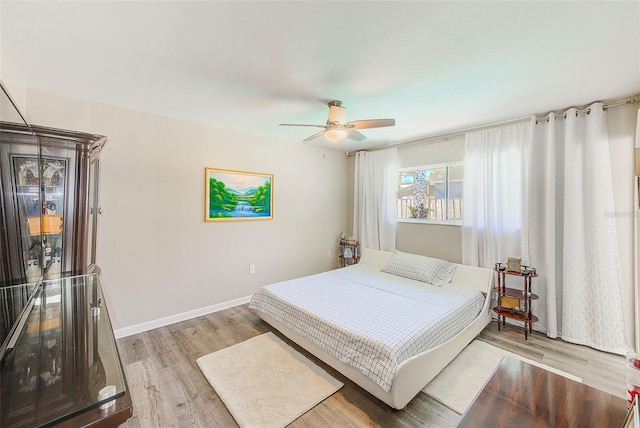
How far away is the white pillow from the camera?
328 centimetres

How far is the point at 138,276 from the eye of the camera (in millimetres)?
2908

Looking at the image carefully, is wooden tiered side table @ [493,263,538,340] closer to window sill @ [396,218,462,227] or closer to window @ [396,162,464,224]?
window sill @ [396,218,462,227]

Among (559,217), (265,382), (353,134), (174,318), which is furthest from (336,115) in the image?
(174,318)

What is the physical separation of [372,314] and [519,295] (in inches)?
72.8

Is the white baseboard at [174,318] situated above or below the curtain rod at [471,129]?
below

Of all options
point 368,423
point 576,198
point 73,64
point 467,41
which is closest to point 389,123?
point 467,41

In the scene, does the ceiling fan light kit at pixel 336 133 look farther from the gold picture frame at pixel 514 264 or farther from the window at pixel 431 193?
the gold picture frame at pixel 514 264

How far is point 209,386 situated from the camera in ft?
6.75

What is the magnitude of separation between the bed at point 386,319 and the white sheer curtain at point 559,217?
56 cm

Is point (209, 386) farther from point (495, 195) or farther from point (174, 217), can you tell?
point (495, 195)

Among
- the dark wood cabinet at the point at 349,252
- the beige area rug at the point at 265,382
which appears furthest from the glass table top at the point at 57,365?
the dark wood cabinet at the point at 349,252

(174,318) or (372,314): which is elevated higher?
(372,314)

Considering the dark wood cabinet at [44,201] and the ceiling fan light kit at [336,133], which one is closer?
the dark wood cabinet at [44,201]

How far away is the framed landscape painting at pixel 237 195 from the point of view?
135 inches
